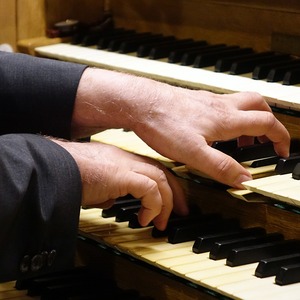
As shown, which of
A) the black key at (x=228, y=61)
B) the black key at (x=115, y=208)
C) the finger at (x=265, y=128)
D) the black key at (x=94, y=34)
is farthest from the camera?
the black key at (x=94, y=34)

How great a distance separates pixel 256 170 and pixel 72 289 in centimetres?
37

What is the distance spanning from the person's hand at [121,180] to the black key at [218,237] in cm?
7

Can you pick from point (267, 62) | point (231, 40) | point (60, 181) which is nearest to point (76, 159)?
point (60, 181)

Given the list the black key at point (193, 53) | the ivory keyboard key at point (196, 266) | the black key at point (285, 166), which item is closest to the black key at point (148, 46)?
the black key at point (193, 53)

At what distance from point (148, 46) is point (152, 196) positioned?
0.71 m

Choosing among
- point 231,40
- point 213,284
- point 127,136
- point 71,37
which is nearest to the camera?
point 213,284

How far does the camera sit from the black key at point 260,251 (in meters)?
1.31

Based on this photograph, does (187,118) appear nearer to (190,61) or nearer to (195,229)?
(195,229)

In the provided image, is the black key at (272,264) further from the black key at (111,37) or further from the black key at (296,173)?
the black key at (111,37)

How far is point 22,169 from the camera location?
128 cm

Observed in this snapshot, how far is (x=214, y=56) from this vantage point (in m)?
1.86

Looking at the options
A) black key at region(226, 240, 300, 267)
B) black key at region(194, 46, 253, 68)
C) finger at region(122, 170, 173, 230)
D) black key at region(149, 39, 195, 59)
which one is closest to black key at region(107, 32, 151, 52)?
black key at region(149, 39, 195, 59)

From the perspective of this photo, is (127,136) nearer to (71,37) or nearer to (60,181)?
(60,181)

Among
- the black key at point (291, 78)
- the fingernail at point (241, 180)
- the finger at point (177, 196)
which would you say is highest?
the black key at point (291, 78)
